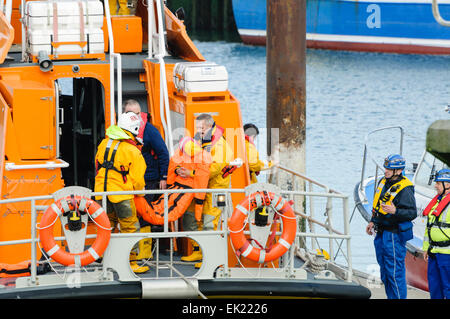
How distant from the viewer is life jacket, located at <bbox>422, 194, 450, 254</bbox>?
26.3 ft

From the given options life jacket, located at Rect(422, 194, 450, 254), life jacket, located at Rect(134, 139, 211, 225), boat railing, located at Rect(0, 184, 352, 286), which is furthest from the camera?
life jacket, located at Rect(422, 194, 450, 254)

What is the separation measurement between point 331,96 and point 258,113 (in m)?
4.37

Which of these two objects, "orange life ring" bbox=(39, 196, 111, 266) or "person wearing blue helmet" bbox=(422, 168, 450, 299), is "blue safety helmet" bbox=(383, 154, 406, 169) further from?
"orange life ring" bbox=(39, 196, 111, 266)

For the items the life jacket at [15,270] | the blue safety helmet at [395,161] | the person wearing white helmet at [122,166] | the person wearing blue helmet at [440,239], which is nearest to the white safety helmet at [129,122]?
the person wearing white helmet at [122,166]

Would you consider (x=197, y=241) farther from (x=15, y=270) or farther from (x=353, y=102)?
(x=353, y=102)

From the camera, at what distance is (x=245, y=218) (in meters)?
6.88

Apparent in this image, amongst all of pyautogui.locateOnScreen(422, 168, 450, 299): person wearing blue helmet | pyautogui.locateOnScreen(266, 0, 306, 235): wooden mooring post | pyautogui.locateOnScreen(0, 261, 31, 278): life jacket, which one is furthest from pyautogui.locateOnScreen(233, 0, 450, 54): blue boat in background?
pyautogui.locateOnScreen(0, 261, 31, 278): life jacket

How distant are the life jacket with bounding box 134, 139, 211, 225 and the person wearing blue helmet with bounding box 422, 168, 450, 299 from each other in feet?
7.64

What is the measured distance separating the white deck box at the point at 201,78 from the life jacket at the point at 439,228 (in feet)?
7.79

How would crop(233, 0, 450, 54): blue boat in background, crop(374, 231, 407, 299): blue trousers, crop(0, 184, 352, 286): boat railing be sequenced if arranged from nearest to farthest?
crop(0, 184, 352, 286): boat railing < crop(374, 231, 407, 299): blue trousers < crop(233, 0, 450, 54): blue boat in background

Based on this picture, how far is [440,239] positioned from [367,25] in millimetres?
34231
